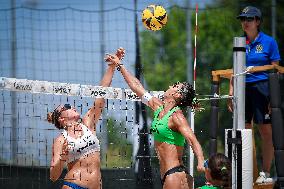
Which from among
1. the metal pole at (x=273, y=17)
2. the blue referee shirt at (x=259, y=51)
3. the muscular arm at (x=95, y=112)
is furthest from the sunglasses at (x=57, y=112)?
the metal pole at (x=273, y=17)

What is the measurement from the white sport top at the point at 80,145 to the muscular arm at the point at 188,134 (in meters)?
0.95

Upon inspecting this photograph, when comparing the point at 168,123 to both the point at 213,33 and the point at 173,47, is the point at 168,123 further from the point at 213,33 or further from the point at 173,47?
the point at 213,33

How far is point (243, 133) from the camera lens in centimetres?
744

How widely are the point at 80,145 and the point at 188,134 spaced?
1185mm

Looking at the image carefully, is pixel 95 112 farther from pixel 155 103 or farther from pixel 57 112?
pixel 155 103

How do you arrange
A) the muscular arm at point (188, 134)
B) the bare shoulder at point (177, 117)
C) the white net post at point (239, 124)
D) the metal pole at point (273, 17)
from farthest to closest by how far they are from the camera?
1. the metal pole at point (273, 17)
2. the bare shoulder at point (177, 117)
3. the white net post at point (239, 124)
4. the muscular arm at point (188, 134)

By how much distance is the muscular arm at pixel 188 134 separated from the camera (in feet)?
23.8

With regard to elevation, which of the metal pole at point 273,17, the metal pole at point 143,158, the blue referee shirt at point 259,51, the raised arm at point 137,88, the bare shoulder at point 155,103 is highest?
the metal pole at point 273,17

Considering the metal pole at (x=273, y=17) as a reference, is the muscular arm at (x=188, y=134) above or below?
below

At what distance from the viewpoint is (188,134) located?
24.6ft

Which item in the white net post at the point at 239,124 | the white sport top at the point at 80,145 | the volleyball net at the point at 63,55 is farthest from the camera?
the volleyball net at the point at 63,55

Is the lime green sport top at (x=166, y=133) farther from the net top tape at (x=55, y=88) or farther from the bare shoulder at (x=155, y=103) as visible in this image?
the net top tape at (x=55, y=88)

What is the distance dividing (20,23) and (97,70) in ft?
5.17

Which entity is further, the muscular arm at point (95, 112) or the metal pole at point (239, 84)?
the muscular arm at point (95, 112)
